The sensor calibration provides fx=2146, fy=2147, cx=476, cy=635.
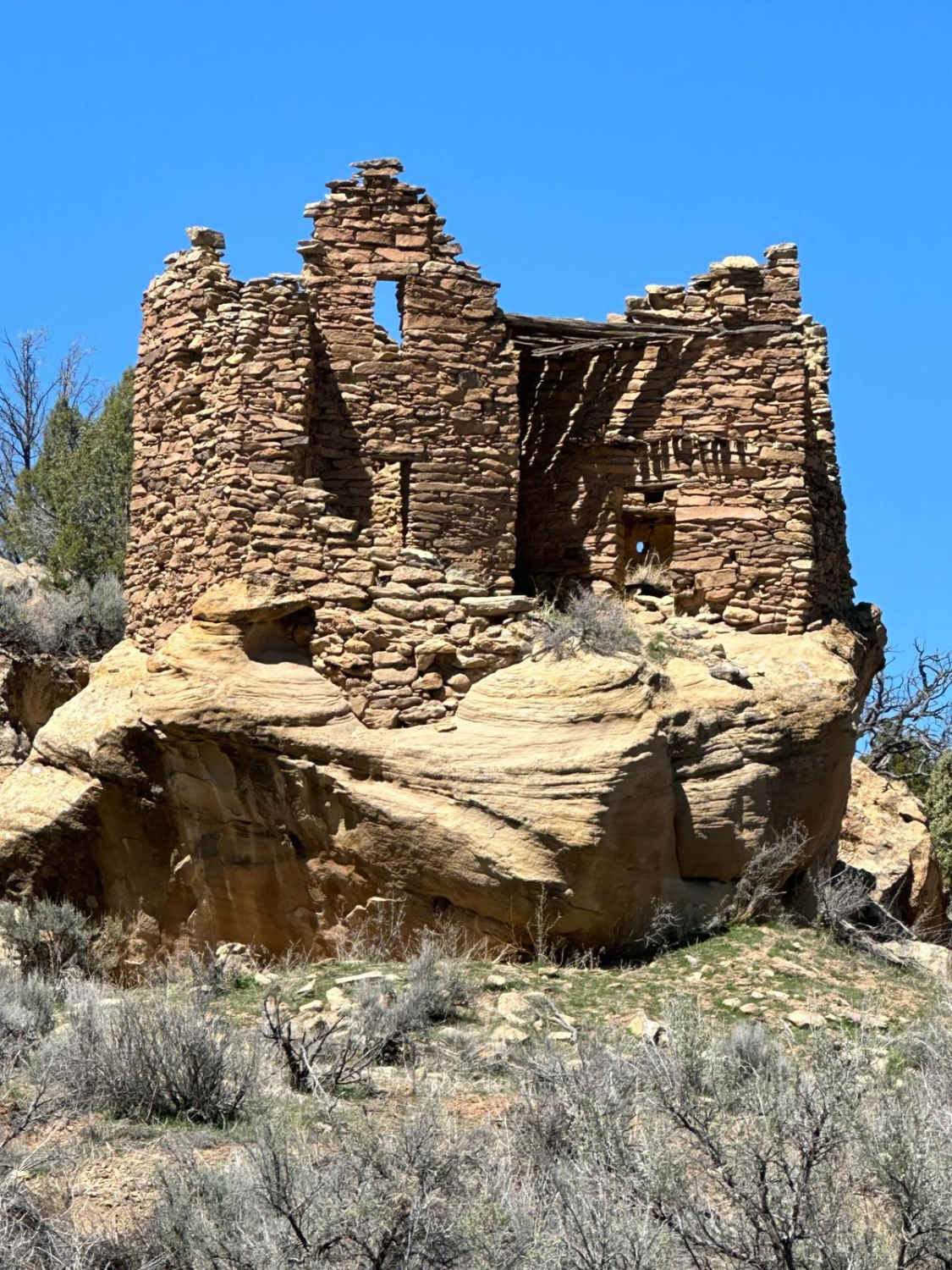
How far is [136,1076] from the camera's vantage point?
42.8 feet

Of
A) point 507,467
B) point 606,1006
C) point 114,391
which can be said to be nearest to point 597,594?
point 507,467

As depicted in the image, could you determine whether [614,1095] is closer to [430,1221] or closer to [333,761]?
[430,1221]

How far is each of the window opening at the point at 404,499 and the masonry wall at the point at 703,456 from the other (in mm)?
1988

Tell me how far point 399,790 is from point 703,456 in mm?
4931

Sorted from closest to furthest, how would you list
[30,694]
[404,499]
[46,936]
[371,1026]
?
[371,1026], [46,936], [404,499], [30,694]

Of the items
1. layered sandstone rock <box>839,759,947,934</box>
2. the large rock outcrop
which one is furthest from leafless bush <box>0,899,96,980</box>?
layered sandstone rock <box>839,759,947,934</box>

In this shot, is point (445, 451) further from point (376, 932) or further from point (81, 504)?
point (81, 504)

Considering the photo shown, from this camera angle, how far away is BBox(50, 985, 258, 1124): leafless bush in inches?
508

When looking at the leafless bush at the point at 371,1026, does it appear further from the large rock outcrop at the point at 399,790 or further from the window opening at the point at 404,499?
the window opening at the point at 404,499


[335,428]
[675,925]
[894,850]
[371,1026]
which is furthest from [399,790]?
[894,850]

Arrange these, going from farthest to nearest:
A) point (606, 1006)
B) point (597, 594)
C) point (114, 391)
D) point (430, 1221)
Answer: point (114, 391) < point (597, 594) < point (606, 1006) < point (430, 1221)

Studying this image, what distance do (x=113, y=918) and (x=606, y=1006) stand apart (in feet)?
15.7

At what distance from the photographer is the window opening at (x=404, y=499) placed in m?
19.0

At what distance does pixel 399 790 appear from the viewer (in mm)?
17312
